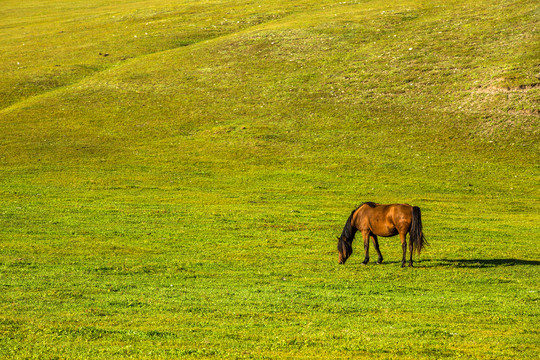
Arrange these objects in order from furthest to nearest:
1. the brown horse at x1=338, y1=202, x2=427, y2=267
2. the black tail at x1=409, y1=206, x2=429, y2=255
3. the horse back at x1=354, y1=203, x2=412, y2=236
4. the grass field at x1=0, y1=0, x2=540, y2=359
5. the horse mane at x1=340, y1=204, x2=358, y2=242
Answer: the horse mane at x1=340, y1=204, x2=358, y2=242 < the horse back at x1=354, y1=203, x2=412, y2=236 < the brown horse at x1=338, y1=202, x2=427, y2=267 < the black tail at x1=409, y1=206, x2=429, y2=255 < the grass field at x1=0, y1=0, x2=540, y2=359

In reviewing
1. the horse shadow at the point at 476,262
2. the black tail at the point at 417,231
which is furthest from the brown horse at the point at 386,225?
the horse shadow at the point at 476,262

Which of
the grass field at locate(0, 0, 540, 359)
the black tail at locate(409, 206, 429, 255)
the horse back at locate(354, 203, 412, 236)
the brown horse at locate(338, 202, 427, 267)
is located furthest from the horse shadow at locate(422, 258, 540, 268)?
the horse back at locate(354, 203, 412, 236)

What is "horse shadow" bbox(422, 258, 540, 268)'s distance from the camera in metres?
21.0

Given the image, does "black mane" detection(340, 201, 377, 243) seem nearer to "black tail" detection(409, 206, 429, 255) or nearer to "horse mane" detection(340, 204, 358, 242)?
"horse mane" detection(340, 204, 358, 242)

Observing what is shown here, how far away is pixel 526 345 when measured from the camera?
1173cm

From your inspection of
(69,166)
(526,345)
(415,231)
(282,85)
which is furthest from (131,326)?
(282,85)

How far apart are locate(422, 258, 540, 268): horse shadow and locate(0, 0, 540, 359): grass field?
0.66 feet

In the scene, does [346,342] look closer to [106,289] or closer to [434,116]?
[106,289]

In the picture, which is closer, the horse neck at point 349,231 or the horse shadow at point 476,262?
the horse shadow at point 476,262

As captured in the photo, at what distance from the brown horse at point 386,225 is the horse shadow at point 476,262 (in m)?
1.13

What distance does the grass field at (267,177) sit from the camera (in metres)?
13.3

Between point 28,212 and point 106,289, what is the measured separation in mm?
14552

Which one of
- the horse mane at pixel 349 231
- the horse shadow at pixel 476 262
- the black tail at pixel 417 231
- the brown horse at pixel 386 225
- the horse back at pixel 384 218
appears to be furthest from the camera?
the horse mane at pixel 349 231

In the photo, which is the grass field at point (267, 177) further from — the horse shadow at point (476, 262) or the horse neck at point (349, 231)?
the horse neck at point (349, 231)
